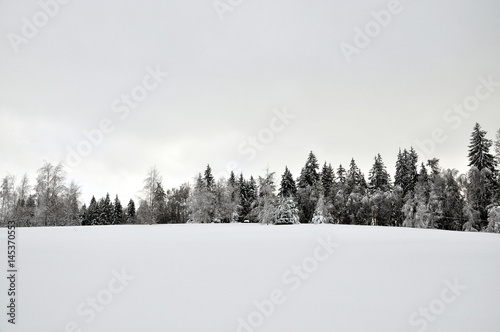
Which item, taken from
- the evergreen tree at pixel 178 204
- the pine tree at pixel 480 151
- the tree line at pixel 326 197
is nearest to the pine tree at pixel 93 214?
the tree line at pixel 326 197

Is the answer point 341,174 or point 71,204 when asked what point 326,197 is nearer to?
point 341,174

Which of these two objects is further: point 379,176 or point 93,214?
point 93,214

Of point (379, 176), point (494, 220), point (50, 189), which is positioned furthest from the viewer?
point (379, 176)

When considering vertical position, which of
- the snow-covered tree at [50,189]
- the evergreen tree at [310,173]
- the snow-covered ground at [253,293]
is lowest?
the snow-covered ground at [253,293]

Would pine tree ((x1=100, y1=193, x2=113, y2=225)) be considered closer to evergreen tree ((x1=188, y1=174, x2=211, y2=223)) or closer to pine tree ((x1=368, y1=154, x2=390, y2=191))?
evergreen tree ((x1=188, y1=174, x2=211, y2=223))

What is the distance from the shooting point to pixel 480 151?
3669 centimetres

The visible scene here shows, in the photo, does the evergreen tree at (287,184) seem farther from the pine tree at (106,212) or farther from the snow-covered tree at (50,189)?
the pine tree at (106,212)

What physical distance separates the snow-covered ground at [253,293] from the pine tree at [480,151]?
37.7 meters

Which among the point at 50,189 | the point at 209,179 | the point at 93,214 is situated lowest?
the point at 93,214

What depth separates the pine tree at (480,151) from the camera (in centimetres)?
3603

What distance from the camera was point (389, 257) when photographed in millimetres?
7922

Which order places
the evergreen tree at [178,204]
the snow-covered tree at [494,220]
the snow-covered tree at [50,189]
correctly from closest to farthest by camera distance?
1. the snow-covered tree at [494,220]
2. the snow-covered tree at [50,189]
3. the evergreen tree at [178,204]

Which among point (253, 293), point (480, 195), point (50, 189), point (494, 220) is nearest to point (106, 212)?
point (50, 189)

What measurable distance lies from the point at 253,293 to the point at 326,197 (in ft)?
180
